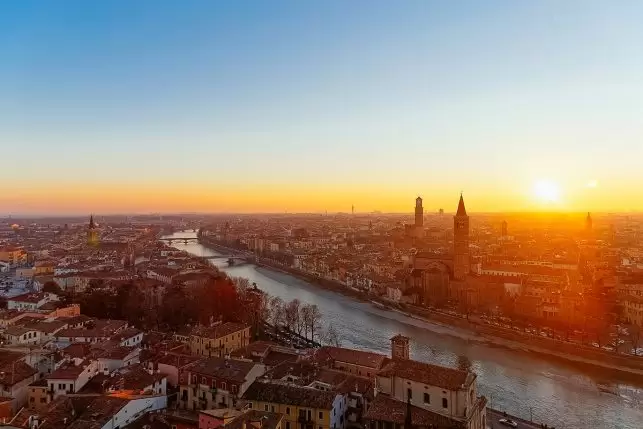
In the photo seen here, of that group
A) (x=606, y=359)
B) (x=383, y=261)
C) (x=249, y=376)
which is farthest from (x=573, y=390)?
(x=383, y=261)

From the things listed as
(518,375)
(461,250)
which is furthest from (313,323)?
(461,250)

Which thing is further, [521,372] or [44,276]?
[44,276]

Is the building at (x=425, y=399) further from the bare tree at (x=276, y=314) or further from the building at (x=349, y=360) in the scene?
the bare tree at (x=276, y=314)

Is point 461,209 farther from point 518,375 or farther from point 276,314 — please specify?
point 518,375

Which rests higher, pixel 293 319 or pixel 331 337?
pixel 293 319

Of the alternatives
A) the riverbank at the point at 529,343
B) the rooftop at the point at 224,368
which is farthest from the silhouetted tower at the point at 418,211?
the rooftop at the point at 224,368

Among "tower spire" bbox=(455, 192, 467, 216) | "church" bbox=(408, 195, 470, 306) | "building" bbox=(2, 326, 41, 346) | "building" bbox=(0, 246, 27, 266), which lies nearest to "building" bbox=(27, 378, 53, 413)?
"building" bbox=(2, 326, 41, 346)

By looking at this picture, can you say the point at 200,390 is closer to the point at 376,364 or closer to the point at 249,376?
the point at 249,376
